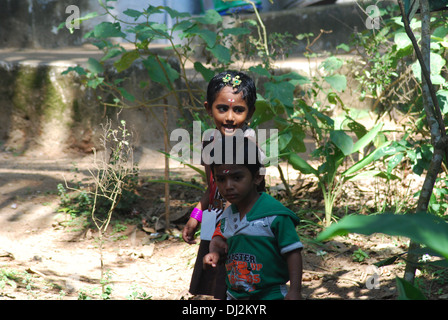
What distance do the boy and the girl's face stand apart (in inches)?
17.6

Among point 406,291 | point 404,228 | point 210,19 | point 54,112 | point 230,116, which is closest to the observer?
point 404,228

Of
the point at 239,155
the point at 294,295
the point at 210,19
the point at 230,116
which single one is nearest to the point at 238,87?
the point at 230,116

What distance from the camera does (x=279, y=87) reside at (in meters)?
3.32

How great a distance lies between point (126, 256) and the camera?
3572mm

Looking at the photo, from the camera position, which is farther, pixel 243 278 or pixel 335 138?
pixel 335 138

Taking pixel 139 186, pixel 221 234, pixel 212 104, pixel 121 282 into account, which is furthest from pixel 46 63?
pixel 221 234

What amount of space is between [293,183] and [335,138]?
3.92 feet

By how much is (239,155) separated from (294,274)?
1.53ft

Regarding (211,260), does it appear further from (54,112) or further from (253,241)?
(54,112)

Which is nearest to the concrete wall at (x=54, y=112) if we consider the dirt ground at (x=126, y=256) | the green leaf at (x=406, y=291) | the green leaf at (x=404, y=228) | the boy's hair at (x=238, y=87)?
the dirt ground at (x=126, y=256)

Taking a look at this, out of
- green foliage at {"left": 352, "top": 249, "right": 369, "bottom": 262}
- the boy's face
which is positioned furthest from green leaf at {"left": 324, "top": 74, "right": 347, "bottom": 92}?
the boy's face

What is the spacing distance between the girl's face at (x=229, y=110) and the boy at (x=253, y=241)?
45 cm

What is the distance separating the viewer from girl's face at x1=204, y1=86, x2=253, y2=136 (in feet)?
7.91

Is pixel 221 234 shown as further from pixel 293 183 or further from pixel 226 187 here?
pixel 293 183
